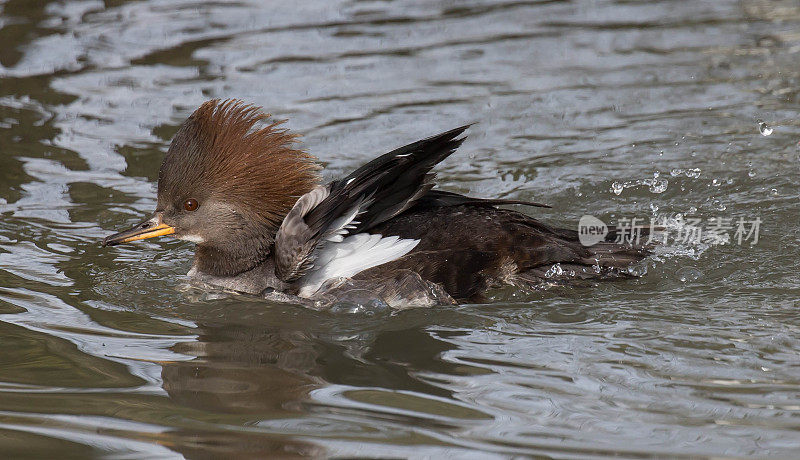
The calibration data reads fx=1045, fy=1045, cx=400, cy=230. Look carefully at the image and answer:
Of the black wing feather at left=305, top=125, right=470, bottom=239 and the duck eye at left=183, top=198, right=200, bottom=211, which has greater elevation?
the black wing feather at left=305, top=125, right=470, bottom=239

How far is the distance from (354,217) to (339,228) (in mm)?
95

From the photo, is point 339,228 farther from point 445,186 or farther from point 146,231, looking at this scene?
point 445,186

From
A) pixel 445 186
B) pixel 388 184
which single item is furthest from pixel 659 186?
pixel 388 184

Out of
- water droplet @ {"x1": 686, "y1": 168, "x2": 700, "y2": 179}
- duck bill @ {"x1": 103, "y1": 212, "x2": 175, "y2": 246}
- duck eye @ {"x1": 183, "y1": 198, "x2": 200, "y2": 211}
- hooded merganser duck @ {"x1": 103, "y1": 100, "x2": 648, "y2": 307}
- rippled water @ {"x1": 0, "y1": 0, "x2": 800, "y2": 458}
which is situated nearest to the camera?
rippled water @ {"x1": 0, "y1": 0, "x2": 800, "y2": 458}

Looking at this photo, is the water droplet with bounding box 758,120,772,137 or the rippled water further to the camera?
the water droplet with bounding box 758,120,772,137

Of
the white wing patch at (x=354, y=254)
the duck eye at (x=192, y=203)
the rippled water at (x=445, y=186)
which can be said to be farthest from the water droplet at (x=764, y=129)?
the duck eye at (x=192, y=203)

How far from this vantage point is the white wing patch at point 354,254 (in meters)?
5.43

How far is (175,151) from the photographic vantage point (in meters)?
5.60

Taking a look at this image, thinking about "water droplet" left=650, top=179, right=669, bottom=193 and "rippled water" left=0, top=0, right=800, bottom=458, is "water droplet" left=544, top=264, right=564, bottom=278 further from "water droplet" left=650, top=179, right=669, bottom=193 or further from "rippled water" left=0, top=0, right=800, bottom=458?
"water droplet" left=650, top=179, right=669, bottom=193

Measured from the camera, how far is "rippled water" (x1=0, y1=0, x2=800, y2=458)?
423cm

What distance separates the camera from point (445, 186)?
7.59 m

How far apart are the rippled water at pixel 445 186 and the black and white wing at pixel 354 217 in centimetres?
30

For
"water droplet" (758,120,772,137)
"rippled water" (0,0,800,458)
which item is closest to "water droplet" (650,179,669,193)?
"rippled water" (0,0,800,458)

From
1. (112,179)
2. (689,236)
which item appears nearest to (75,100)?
(112,179)
